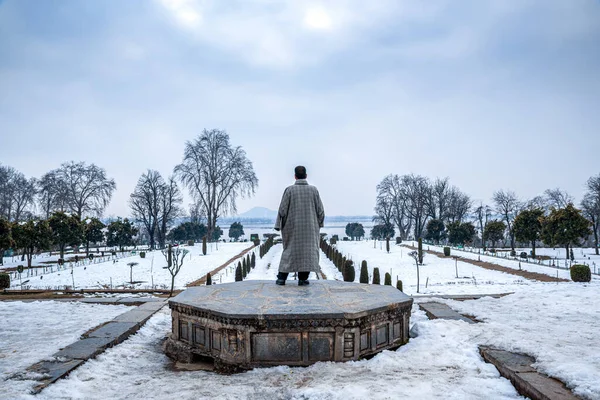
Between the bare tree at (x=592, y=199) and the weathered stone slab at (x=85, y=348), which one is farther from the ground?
the bare tree at (x=592, y=199)

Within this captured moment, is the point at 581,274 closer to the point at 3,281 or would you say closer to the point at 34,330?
the point at 34,330

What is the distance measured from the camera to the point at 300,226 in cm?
587

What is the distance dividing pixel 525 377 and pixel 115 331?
503 cm

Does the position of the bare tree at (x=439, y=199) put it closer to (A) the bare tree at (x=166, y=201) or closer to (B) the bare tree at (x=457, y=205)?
(B) the bare tree at (x=457, y=205)

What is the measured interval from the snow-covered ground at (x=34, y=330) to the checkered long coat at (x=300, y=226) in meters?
3.15

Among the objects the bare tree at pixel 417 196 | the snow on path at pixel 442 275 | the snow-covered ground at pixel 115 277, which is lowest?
the snow on path at pixel 442 275

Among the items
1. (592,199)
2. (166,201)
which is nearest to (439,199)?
(592,199)

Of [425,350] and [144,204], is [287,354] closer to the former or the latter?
[425,350]

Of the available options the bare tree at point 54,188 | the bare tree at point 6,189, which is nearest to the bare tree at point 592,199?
the bare tree at point 54,188

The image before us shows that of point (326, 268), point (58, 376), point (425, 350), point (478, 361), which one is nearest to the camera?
point (58, 376)

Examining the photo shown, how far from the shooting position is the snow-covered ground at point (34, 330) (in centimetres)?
370

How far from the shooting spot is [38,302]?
809 cm

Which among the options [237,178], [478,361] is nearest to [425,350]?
[478,361]

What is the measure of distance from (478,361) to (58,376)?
423 cm
